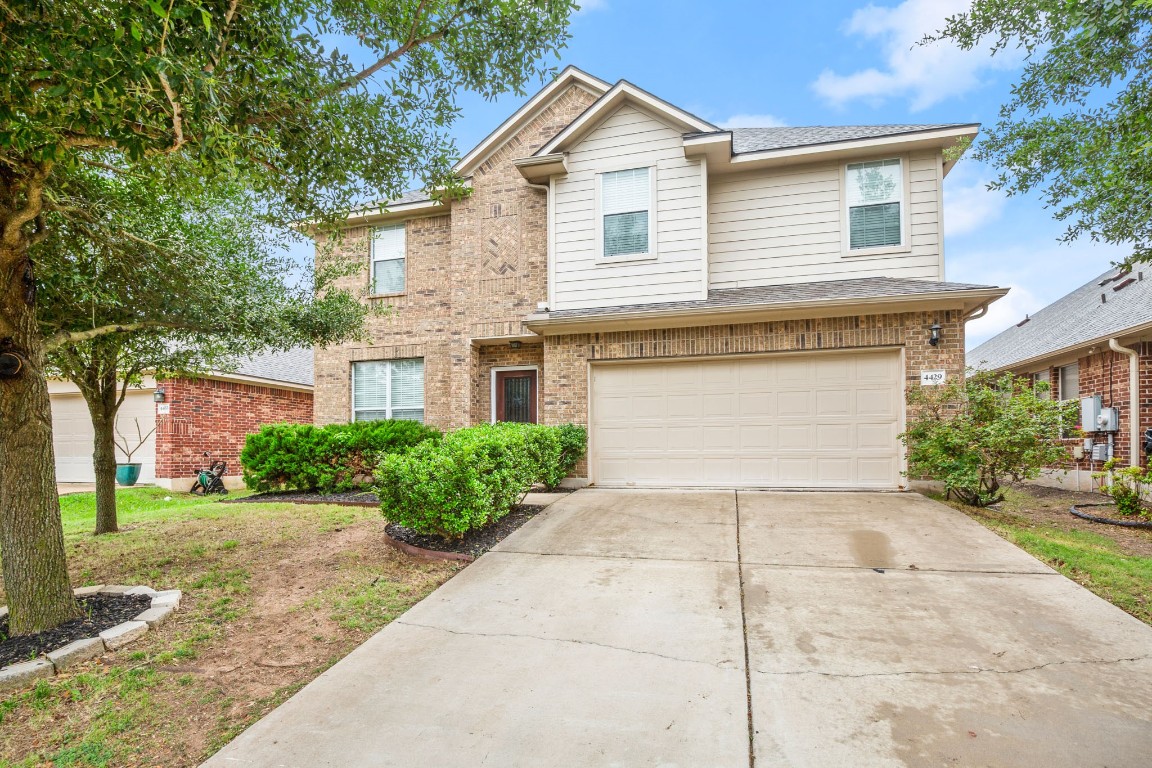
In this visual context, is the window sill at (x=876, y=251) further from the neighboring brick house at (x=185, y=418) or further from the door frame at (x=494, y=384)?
the neighboring brick house at (x=185, y=418)

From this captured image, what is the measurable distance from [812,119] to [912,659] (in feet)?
37.6

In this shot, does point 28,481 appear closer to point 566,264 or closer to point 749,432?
point 566,264

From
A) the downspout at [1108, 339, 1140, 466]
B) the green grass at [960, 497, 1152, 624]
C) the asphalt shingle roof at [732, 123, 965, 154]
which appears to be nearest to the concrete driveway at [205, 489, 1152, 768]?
the green grass at [960, 497, 1152, 624]

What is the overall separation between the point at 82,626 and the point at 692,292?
27.1 feet

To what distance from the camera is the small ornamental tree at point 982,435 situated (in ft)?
22.4

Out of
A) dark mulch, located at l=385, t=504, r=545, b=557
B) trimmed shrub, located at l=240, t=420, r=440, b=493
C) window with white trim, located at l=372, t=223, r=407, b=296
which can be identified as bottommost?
dark mulch, located at l=385, t=504, r=545, b=557

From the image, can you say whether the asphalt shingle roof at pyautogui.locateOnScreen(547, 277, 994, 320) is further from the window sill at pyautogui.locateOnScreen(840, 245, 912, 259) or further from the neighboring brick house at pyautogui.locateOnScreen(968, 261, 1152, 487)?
the neighboring brick house at pyautogui.locateOnScreen(968, 261, 1152, 487)

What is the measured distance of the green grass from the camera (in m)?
4.29

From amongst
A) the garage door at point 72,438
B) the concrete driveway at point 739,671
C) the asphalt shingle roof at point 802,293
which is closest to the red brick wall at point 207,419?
the garage door at point 72,438

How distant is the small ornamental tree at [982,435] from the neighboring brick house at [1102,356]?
2.70m

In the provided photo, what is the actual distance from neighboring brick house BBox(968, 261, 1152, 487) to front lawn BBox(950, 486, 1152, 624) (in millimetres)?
2045

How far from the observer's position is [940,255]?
28.7 feet

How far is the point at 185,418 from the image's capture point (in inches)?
503

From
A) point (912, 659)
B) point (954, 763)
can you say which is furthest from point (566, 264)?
point (954, 763)
